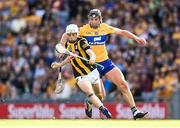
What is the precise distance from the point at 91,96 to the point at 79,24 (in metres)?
12.5

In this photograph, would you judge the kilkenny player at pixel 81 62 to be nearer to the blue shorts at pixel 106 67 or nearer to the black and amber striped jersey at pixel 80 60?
the black and amber striped jersey at pixel 80 60

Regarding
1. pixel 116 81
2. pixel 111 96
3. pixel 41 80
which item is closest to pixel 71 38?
pixel 116 81

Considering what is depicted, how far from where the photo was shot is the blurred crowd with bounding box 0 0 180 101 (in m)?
28.4

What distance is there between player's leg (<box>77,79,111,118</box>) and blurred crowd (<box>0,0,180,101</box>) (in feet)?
23.0

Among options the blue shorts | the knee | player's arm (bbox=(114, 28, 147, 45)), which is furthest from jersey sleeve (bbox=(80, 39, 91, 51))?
the knee

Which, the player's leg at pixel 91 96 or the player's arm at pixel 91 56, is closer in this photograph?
the player's leg at pixel 91 96

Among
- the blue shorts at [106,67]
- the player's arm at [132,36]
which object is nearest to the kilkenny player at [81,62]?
the blue shorts at [106,67]

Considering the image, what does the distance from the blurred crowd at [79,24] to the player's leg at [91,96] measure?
23.0 ft

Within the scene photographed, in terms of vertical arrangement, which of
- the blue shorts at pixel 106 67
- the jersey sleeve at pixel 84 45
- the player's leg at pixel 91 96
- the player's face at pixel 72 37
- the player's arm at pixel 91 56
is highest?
the player's face at pixel 72 37

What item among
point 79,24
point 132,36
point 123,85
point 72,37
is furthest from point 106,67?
point 79,24

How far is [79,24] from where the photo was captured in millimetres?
32125

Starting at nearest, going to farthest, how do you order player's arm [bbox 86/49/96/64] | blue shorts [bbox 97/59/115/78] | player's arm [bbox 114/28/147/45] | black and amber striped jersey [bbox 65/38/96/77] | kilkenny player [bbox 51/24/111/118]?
player's arm [bbox 86/49/96/64] < kilkenny player [bbox 51/24/111/118] < black and amber striped jersey [bbox 65/38/96/77] < player's arm [bbox 114/28/147/45] < blue shorts [bbox 97/59/115/78]

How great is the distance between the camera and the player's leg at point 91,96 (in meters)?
19.4

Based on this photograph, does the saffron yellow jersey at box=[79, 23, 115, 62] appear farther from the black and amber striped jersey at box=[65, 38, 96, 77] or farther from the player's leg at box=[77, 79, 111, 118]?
the player's leg at box=[77, 79, 111, 118]
